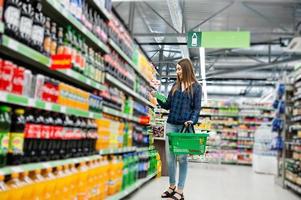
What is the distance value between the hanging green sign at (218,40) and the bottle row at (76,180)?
406 cm

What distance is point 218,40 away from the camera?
8.22 metres

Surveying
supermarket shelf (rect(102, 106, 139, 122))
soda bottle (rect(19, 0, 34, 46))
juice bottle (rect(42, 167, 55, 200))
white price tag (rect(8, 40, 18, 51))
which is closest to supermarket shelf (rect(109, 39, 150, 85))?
supermarket shelf (rect(102, 106, 139, 122))

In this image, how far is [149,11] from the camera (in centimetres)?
855

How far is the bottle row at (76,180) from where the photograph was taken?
1980 mm

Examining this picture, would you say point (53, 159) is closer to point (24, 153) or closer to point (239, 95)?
point (24, 153)

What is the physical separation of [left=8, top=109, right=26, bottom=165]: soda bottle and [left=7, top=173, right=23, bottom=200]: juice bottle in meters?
0.10

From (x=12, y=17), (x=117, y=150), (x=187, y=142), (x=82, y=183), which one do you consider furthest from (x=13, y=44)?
(x=117, y=150)

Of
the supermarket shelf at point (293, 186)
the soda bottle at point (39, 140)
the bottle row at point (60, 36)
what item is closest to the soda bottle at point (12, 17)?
the bottle row at point (60, 36)

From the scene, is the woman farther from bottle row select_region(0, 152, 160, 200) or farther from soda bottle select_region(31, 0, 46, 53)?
soda bottle select_region(31, 0, 46, 53)

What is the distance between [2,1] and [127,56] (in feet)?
9.27

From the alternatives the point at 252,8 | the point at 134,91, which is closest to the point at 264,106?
the point at 252,8

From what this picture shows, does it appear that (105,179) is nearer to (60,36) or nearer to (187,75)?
(187,75)

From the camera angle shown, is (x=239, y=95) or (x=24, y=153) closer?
(x=24, y=153)

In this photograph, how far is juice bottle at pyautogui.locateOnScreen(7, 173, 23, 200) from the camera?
187 centimetres
